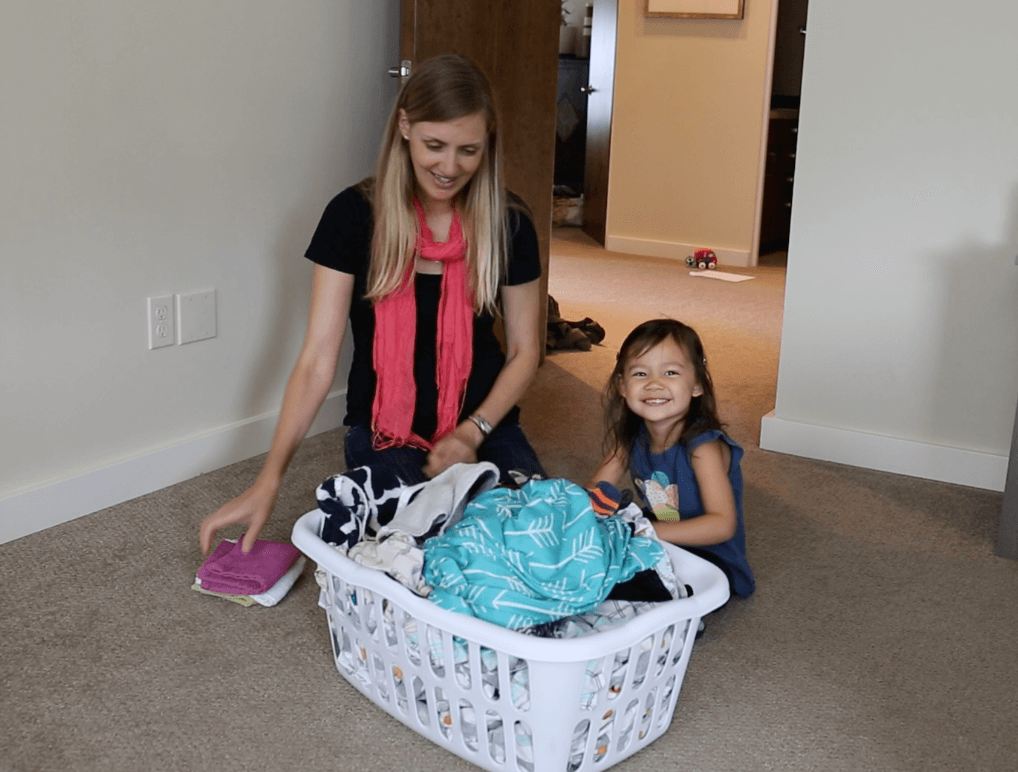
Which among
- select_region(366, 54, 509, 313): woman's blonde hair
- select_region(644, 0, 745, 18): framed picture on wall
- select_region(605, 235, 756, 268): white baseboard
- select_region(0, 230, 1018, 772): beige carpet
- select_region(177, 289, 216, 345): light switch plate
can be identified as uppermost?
select_region(644, 0, 745, 18): framed picture on wall

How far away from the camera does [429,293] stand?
76.7 inches

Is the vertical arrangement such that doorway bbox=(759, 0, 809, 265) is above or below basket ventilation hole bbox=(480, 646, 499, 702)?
above

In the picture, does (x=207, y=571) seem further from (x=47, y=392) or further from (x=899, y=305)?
(x=899, y=305)

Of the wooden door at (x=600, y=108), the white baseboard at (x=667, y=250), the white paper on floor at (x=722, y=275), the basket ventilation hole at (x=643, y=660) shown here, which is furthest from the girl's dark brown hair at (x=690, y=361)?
the wooden door at (x=600, y=108)

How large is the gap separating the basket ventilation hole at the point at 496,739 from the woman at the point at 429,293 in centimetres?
50

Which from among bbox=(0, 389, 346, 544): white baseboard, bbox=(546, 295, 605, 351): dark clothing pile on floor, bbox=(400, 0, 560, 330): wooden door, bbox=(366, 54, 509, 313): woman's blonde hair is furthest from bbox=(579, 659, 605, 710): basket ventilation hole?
bbox=(546, 295, 605, 351): dark clothing pile on floor

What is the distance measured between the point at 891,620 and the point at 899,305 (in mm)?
907

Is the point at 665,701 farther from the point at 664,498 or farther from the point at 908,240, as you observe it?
the point at 908,240

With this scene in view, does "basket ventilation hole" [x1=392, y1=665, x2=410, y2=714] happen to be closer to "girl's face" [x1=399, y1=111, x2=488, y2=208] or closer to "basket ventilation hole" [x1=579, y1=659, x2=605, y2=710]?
"basket ventilation hole" [x1=579, y1=659, x2=605, y2=710]

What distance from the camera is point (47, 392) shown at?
208 cm

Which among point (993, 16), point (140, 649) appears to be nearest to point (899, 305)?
point (993, 16)

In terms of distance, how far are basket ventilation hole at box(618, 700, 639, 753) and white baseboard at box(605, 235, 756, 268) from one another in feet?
14.3

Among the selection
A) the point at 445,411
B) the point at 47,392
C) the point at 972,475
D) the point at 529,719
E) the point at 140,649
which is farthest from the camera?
the point at 972,475

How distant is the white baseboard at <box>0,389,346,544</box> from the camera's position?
2.05 meters
